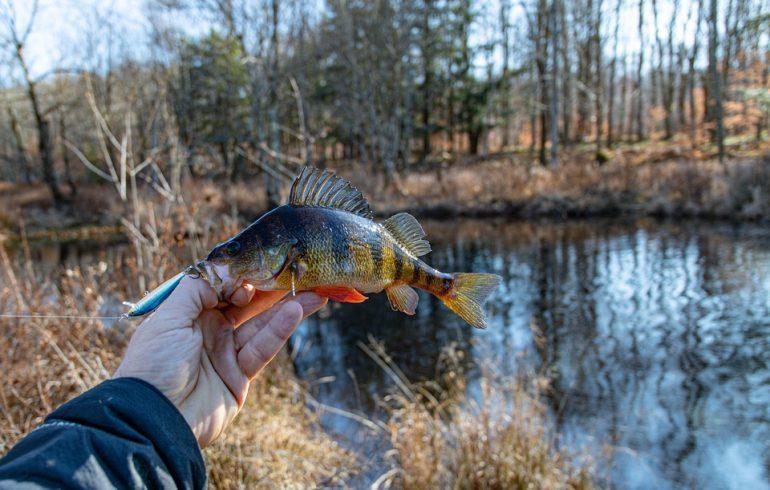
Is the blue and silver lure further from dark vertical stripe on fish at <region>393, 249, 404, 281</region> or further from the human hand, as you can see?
dark vertical stripe on fish at <region>393, 249, 404, 281</region>

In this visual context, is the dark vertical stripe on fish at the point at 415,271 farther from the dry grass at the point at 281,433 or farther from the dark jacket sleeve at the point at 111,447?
the dry grass at the point at 281,433

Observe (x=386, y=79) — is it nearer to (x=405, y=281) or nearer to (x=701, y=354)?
(x=701, y=354)

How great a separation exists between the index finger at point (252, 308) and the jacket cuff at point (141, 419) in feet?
2.11

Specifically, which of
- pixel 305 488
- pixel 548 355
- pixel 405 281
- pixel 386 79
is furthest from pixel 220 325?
pixel 386 79

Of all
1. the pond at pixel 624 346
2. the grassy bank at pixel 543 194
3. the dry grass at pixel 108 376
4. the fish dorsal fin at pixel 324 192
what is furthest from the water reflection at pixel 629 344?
the fish dorsal fin at pixel 324 192

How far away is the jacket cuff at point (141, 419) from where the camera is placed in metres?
1.42

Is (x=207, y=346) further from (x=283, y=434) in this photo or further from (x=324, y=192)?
(x=283, y=434)

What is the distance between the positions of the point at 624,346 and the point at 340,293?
7.71 metres

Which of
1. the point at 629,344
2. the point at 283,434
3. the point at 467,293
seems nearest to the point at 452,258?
the point at 629,344

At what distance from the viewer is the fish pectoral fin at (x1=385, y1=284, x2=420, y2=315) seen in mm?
2303

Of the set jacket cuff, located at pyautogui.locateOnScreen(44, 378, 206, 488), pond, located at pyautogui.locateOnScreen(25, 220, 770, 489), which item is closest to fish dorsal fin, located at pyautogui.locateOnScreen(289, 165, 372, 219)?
jacket cuff, located at pyautogui.locateOnScreen(44, 378, 206, 488)

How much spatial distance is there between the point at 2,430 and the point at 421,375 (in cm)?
553

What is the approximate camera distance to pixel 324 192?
2.10 metres

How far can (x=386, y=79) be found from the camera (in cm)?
2680
